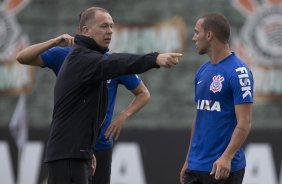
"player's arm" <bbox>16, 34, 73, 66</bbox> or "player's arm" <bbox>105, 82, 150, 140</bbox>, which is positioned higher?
"player's arm" <bbox>16, 34, 73, 66</bbox>

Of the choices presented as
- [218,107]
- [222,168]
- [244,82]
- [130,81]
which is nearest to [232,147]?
[222,168]

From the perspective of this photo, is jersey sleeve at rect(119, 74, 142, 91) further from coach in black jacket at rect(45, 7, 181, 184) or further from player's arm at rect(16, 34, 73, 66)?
coach in black jacket at rect(45, 7, 181, 184)

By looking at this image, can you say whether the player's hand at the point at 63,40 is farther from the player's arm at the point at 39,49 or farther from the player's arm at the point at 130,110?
the player's arm at the point at 130,110

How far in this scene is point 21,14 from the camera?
9.90 metres

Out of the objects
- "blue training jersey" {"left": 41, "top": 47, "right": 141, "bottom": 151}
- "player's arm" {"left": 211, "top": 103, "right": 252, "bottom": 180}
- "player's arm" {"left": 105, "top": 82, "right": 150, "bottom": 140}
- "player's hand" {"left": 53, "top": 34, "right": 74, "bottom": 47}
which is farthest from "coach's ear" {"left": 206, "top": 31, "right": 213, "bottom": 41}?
"player's arm" {"left": 105, "top": 82, "right": 150, "bottom": 140}

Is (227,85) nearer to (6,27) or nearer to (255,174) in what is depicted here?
(255,174)

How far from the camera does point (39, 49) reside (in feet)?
19.5

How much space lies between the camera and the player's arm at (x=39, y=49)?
5820 mm

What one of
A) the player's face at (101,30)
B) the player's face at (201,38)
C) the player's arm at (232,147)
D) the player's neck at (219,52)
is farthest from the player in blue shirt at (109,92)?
the player's arm at (232,147)

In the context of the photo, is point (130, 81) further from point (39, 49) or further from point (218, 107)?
point (218, 107)

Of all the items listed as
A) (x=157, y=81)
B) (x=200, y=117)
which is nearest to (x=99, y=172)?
(x=200, y=117)

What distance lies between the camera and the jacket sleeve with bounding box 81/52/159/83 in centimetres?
511

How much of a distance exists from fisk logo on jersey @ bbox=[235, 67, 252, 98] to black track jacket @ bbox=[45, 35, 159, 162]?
958 millimetres

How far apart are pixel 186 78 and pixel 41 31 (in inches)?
72.0
